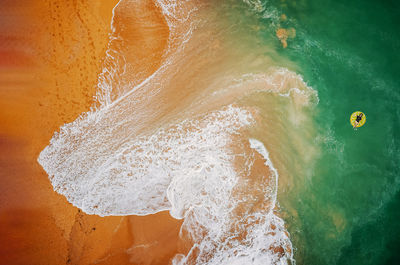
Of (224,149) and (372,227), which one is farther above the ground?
(224,149)

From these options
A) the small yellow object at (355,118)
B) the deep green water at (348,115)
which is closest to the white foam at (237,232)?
the deep green water at (348,115)

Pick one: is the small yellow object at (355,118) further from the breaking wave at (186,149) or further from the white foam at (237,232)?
the white foam at (237,232)

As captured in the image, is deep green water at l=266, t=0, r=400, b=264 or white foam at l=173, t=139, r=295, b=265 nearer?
white foam at l=173, t=139, r=295, b=265

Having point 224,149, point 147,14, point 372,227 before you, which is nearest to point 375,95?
point 372,227

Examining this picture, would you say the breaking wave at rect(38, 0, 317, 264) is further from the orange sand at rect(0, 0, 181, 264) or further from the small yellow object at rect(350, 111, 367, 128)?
the small yellow object at rect(350, 111, 367, 128)

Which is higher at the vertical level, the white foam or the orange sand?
the orange sand

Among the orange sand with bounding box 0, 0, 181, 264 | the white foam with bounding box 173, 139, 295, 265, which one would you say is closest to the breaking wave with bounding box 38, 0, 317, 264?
the white foam with bounding box 173, 139, 295, 265

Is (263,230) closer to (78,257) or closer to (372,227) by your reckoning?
(372,227)
